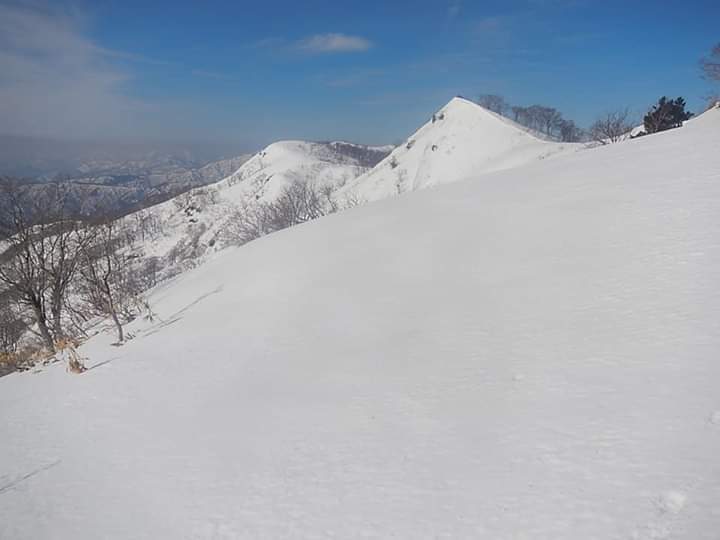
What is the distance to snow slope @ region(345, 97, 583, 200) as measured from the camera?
66250 mm

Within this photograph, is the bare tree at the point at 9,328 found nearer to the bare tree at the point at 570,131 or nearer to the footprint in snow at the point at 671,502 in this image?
the footprint in snow at the point at 671,502

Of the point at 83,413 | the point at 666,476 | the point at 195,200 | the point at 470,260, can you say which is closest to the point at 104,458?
the point at 83,413

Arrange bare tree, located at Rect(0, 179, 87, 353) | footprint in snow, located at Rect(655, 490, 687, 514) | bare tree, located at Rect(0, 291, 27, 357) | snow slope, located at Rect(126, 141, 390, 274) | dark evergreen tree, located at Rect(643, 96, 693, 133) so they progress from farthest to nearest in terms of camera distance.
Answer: snow slope, located at Rect(126, 141, 390, 274) < dark evergreen tree, located at Rect(643, 96, 693, 133) < bare tree, located at Rect(0, 291, 27, 357) < bare tree, located at Rect(0, 179, 87, 353) < footprint in snow, located at Rect(655, 490, 687, 514)

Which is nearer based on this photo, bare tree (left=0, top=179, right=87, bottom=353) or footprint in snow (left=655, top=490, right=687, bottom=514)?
footprint in snow (left=655, top=490, right=687, bottom=514)

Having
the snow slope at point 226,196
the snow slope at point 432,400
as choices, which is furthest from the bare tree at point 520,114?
the snow slope at point 432,400

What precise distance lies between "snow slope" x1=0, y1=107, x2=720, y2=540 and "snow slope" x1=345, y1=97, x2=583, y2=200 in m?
53.7

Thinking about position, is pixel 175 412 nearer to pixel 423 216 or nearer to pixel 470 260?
pixel 470 260

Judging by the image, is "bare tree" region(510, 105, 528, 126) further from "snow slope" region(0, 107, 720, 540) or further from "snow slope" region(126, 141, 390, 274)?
"snow slope" region(0, 107, 720, 540)

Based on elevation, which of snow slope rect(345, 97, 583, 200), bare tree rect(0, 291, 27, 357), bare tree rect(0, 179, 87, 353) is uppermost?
snow slope rect(345, 97, 583, 200)

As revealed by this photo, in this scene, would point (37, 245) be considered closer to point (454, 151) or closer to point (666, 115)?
point (666, 115)

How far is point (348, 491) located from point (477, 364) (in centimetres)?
255

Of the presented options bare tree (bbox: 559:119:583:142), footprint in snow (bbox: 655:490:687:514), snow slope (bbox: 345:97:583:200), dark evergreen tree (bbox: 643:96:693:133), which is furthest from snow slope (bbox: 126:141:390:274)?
footprint in snow (bbox: 655:490:687:514)

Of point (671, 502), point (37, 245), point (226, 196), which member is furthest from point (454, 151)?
point (226, 196)

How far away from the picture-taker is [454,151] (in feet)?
251
